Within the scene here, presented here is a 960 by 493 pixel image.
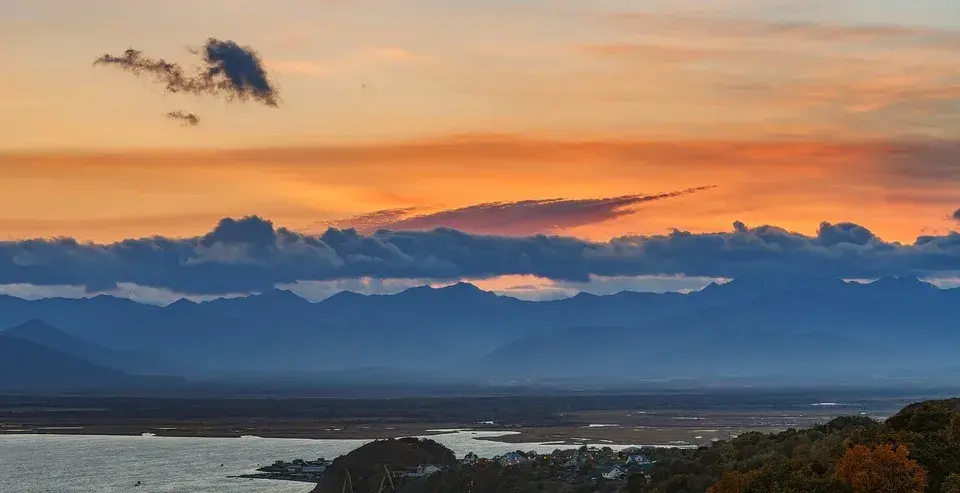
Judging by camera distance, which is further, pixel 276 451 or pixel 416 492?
pixel 276 451

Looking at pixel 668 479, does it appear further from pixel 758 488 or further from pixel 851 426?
pixel 758 488

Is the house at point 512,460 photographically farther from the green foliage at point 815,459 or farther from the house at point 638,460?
the green foliage at point 815,459

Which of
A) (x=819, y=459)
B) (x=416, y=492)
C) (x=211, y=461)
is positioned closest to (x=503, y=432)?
(x=211, y=461)

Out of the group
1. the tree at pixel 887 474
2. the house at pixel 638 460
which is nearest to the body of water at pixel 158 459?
the house at pixel 638 460

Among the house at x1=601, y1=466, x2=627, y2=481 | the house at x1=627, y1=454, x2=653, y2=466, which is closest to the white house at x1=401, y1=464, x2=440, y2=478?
the house at x1=601, y1=466, x2=627, y2=481

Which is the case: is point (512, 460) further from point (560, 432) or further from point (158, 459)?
point (560, 432)

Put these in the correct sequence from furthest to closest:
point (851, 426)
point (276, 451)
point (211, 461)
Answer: point (276, 451) < point (211, 461) < point (851, 426)

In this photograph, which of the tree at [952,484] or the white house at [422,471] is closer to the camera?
the tree at [952,484]
